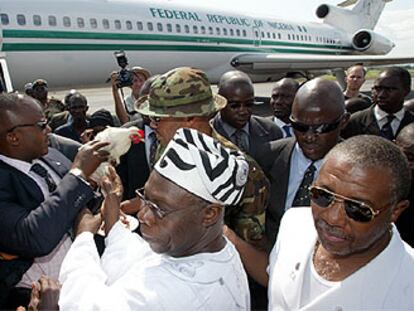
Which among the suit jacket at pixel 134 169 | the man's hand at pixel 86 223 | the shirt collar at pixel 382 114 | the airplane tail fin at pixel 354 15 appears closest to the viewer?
the man's hand at pixel 86 223

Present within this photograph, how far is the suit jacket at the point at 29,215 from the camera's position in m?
1.79

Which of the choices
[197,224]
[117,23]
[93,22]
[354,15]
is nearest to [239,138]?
[197,224]

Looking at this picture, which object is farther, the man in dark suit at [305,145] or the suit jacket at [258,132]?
the suit jacket at [258,132]

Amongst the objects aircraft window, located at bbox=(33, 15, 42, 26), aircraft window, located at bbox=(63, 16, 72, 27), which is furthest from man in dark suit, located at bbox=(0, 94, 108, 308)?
aircraft window, located at bbox=(63, 16, 72, 27)

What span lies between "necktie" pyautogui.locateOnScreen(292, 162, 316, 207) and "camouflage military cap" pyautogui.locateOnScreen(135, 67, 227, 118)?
74cm

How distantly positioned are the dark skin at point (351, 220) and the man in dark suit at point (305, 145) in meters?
1.03

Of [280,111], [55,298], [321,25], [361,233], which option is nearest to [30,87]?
[280,111]

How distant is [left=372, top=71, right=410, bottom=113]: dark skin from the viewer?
393cm

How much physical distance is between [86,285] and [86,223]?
50 centimetres

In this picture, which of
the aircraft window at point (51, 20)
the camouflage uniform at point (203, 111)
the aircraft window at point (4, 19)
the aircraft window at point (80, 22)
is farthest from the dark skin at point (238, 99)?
the aircraft window at point (80, 22)

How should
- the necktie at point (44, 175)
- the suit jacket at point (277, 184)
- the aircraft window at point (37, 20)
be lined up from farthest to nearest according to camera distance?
the aircraft window at point (37, 20), the suit jacket at point (277, 184), the necktie at point (44, 175)

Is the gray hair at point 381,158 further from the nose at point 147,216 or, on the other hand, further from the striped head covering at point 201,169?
the nose at point 147,216

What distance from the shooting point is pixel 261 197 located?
217 centimetres

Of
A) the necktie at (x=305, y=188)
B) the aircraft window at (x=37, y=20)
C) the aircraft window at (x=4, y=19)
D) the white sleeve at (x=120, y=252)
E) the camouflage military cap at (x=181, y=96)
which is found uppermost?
the camouflage military cap at (x=181, y=96)
